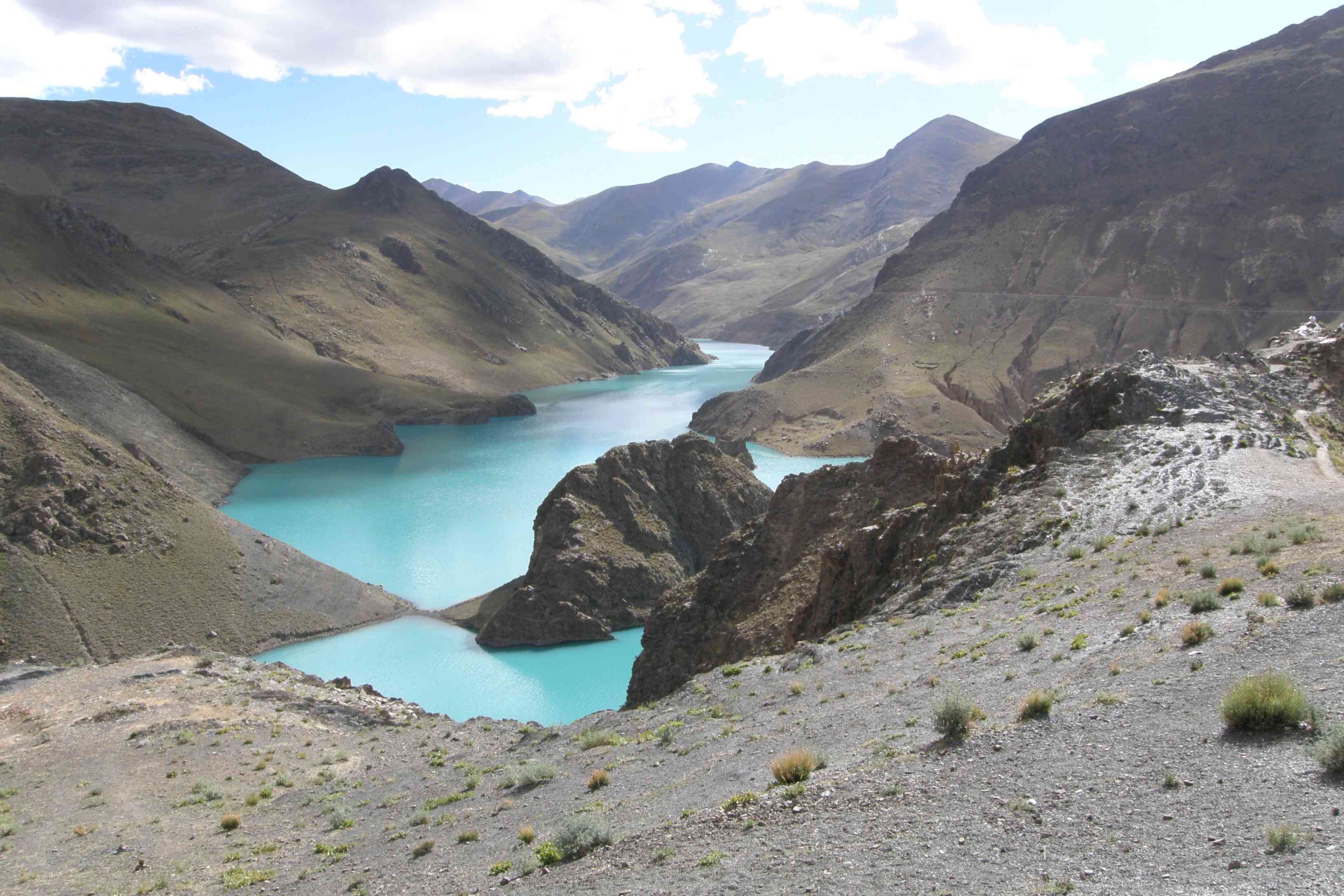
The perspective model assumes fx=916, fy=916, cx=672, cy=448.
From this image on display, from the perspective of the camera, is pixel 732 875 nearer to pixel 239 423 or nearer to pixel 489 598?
pixel 489 598

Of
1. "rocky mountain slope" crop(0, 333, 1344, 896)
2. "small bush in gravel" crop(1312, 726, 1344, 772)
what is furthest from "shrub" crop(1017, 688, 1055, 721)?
"small bush in gravel" crop(1312, 726, 1344, 772)

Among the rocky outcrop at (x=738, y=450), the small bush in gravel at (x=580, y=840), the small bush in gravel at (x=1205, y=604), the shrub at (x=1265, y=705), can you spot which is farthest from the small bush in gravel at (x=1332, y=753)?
the rocky outcrop at (x=738, y=450)

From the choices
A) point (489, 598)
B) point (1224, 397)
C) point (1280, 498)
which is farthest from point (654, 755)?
point (489, 598)

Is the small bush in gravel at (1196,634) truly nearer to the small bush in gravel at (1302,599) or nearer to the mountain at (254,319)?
the small bush in gravel at (1302,599)

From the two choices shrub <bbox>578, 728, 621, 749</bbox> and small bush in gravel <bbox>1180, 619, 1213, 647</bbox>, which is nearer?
small bush in gravel <bbox>1180, 619, 1213, 647</bbox>

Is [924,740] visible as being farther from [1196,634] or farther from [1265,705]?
[1196,634]

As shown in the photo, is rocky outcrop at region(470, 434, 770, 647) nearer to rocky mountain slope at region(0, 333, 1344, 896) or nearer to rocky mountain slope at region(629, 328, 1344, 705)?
rocky mountain slope at region(629, 328, 1344, 705)

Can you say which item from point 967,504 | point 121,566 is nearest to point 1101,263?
point 967,504

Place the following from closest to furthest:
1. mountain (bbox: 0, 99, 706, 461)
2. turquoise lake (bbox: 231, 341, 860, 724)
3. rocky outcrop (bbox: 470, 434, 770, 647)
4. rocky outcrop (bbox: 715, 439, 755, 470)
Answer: turquoise lake (bbox: 231, 341, 860, 724)
rocky outcrop (bbox: 470, 434, 770, 647)
rocky outcrop (bbox: 715, 439, 755, 470)
mountain (bbox: 0, 99, 706, 461)
